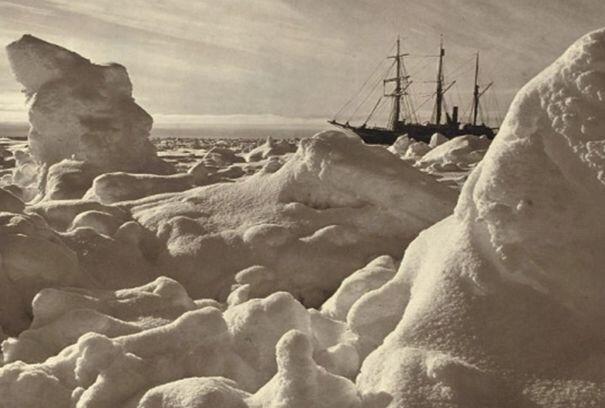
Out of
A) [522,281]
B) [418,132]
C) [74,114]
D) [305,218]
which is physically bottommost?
[418,132]

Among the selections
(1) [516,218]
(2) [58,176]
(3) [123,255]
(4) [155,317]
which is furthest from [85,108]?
(1) [516,218]

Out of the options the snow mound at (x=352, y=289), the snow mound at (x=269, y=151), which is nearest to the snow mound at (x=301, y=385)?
the snow mound at (x=352, y=289)

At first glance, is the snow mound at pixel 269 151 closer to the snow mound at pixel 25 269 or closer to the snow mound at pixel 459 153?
the snow mound at pixel 459 153

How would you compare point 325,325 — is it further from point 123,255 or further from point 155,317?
point 123,255

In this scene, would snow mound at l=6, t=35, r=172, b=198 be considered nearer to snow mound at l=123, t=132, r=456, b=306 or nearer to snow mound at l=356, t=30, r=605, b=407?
snow mound at l=123, t=132, r=456, b=306

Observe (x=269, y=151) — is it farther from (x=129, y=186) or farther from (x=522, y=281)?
(x=522, y=281)

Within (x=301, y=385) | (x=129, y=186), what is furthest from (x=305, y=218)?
(x=301, y=385)

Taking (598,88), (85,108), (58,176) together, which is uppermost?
(598,88)
